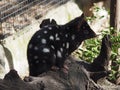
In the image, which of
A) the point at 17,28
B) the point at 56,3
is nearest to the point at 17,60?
the point at 17,28

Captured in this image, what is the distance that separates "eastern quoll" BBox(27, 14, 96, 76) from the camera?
4934 mm

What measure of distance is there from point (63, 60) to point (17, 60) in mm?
2020

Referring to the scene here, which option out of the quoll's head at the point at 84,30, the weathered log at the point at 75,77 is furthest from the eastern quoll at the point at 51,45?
the weathered log at the point at 75,77

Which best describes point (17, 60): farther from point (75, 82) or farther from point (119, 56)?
point (75, 82)

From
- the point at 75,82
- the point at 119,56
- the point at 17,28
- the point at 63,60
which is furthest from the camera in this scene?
the point at 17,28

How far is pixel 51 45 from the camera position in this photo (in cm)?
506

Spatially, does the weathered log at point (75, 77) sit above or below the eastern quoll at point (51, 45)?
below

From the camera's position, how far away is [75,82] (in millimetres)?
4539

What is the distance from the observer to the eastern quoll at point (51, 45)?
4.93m

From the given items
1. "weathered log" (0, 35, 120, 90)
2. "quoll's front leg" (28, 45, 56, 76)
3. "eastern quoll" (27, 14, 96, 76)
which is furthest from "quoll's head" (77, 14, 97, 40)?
"quoll's front leg" (28, 45, 56, 76)

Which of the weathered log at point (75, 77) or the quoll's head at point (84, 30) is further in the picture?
the quoll's head at point (84, 30)

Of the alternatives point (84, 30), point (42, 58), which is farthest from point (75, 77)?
point (84, 30)

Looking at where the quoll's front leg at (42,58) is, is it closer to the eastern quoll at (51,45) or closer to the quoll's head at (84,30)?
the eastern quoll at (51,45)

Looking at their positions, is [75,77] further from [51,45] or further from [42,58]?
[51,45]
